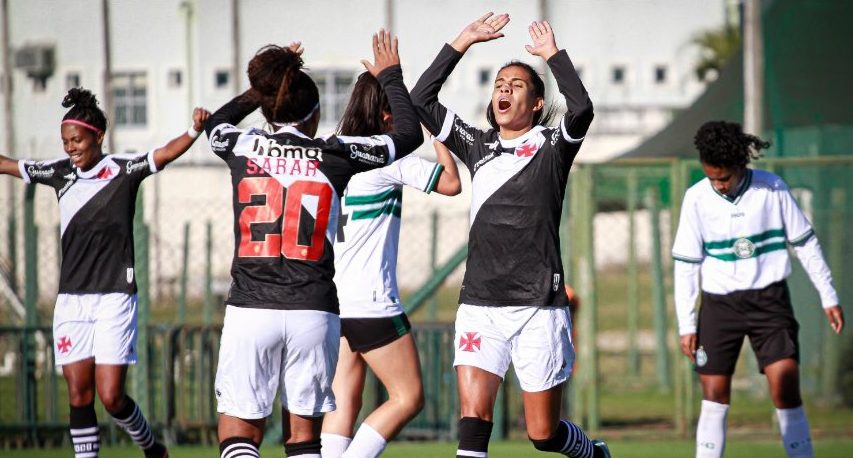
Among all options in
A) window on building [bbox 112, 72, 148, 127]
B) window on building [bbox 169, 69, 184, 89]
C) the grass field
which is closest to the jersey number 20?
the grass field

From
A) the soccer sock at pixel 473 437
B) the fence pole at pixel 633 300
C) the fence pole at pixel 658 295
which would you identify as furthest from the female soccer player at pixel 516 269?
the fence pole at pixel 633 300

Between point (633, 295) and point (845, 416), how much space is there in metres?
4.13

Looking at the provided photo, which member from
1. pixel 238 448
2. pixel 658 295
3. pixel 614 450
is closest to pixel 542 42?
pixel 238 448

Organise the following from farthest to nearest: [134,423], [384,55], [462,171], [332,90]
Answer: [332,90], [462,171], [134,423], [384,55]

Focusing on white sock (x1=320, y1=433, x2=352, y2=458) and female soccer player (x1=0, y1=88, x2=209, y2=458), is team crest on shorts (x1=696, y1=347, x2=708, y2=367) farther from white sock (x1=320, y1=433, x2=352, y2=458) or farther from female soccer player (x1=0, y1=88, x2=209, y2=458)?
female soccer player (x1=0, y1=88, x2=209, y2=458)

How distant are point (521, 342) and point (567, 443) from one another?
642 millimetres

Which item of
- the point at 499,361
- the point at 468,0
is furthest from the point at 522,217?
the point at 468,0

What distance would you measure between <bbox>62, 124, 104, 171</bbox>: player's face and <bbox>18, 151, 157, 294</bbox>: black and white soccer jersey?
5 centimetres

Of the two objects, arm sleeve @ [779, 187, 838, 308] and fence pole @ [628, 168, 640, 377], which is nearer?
arm sleeve @ [779, 187, 838, 308]

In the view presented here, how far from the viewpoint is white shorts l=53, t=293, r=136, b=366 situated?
7793 millimetres

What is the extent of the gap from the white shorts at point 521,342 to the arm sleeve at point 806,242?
6.57 feet

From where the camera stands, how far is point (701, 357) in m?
7.81

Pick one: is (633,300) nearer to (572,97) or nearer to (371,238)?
(371,238)

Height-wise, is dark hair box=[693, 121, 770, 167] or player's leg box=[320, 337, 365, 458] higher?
dark hair box=[693, 121, 770, 167]
